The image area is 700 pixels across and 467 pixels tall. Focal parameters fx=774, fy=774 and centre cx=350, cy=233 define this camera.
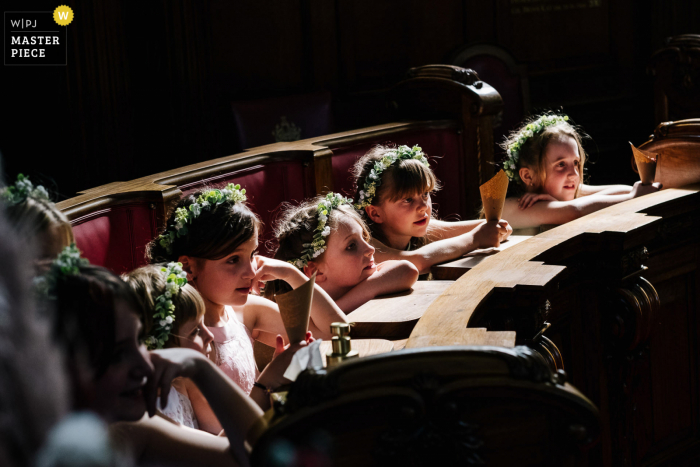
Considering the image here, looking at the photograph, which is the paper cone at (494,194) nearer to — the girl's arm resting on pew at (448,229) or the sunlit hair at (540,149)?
the girl's arm resting on pew at (448,229)

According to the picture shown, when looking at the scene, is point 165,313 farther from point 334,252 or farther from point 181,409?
point 334,252

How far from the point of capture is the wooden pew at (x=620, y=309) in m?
1.82

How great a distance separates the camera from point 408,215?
2.81 meters

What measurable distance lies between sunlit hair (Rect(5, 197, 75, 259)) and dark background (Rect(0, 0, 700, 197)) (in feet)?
9.45

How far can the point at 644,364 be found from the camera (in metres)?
2.54

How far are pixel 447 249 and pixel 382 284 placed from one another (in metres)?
0.54

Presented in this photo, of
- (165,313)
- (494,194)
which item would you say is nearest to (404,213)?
(494,194)

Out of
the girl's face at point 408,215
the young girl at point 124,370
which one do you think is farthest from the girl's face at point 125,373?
the girl's face at point 408,215

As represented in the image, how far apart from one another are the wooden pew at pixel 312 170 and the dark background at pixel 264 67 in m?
0.97

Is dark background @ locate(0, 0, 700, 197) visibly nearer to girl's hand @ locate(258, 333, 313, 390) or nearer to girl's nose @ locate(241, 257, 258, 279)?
girl's nose @ locate(241, 257, 258, 279)

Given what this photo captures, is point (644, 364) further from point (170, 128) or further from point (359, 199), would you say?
point (170, 128)

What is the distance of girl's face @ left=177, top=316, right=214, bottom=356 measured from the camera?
1658mm

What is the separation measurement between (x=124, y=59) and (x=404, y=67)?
197 centimetres

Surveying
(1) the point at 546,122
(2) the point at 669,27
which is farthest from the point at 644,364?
(2) the point at 669,27
